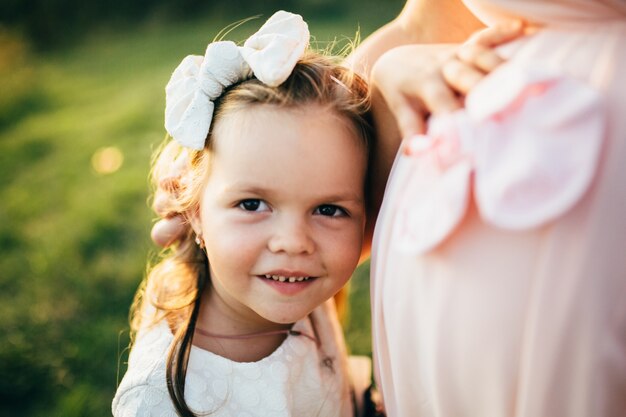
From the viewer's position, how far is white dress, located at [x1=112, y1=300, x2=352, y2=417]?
59.8 inches

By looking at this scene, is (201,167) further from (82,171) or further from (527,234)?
(82,171)

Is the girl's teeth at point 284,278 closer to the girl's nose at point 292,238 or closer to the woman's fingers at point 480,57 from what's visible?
the girl's nose at point 292,238

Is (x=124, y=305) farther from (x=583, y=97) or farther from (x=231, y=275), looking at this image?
(x=583, y=97)

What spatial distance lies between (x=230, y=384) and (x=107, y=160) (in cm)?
279

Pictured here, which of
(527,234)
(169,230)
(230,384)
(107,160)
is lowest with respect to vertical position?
(107,160)

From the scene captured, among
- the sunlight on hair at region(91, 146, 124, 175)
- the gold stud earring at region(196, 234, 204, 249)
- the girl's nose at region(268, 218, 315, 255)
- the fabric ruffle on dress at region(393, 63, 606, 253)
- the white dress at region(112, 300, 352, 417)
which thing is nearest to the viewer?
the fabric ruffle on dress at region(393, 63, 606, 253)

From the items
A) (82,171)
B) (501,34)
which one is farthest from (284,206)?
(82,171)

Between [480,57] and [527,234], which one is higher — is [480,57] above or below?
above

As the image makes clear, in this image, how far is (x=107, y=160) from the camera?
4074 millimetres

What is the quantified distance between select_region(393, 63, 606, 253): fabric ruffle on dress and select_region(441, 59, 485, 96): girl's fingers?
0.05m

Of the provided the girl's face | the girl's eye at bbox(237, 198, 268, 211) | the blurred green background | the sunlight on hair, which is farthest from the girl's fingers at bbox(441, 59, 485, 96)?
the sunlight on hair

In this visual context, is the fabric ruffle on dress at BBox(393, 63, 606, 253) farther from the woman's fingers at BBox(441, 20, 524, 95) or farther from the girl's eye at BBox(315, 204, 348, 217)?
the girl's eye at BBox(315, 204, 348, 217)

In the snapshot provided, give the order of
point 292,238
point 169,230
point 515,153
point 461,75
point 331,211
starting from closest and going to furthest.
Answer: point 515,153 < point 461,75 < point 292,238 < point 331,211 < point 169,230

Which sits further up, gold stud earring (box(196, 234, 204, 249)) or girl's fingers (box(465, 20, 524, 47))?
girl's fingers (box(465, 20, 524, 47))
